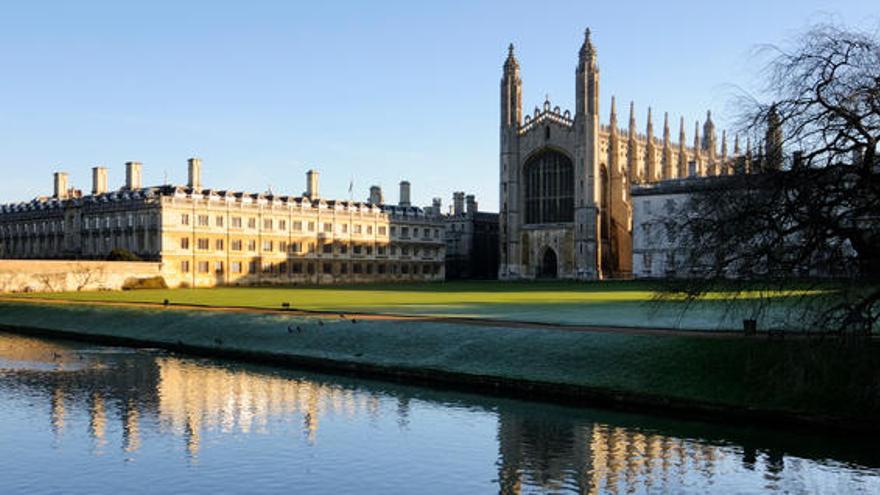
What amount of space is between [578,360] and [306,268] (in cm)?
6663

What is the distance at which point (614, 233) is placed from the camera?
97875 mm

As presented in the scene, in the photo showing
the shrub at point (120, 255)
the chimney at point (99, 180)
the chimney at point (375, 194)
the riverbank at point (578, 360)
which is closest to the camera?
the riverbank at point (578, 360)

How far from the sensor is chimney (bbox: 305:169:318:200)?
318ft

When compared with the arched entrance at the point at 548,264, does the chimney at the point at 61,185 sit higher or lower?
higher

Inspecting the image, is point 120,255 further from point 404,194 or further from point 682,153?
point 682,153

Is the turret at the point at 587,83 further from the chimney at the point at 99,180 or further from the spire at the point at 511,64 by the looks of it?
the chimney at the point at 99,180

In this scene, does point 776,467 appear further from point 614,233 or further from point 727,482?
point 614,233

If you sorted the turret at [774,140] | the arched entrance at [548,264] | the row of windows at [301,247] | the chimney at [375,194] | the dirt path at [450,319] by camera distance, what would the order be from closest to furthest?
the turret at [774,140]
the dirt path at [450,319]
the row of windows at [301,247]
the arched entrance at [548,264]
the chimney at [375,194]

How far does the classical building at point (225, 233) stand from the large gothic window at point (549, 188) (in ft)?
44.5

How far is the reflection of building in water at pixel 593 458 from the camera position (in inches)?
620

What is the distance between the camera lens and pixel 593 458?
1775 cm

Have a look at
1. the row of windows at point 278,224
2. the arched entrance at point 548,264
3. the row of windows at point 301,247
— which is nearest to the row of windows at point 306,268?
the row of windows at point 301,247

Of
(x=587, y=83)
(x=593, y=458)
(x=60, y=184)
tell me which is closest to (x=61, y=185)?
(x=60, y=184)

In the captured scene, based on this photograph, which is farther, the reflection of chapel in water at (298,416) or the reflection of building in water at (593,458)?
the reflection of chapel in water at (298,416)
